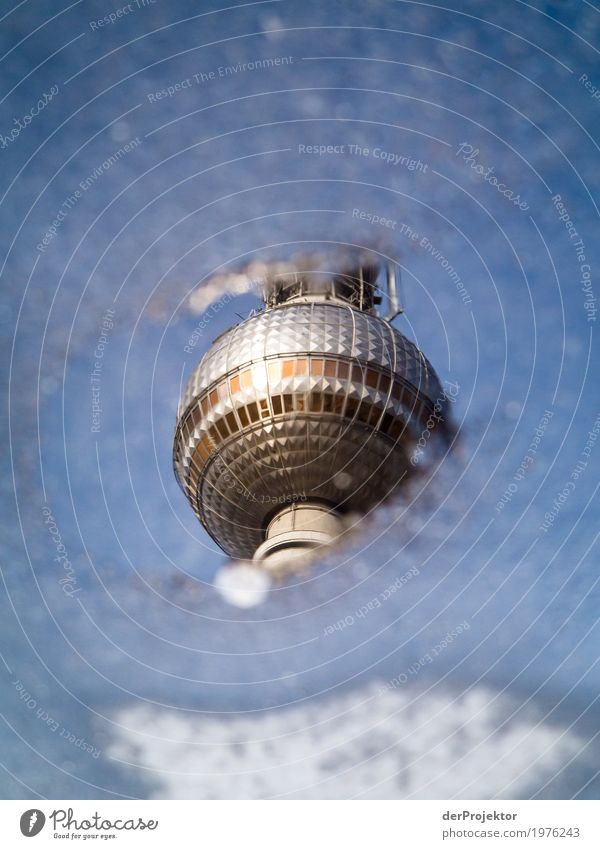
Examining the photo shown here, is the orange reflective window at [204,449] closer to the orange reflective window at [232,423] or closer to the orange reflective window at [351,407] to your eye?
the orange reflective window at [232,423]

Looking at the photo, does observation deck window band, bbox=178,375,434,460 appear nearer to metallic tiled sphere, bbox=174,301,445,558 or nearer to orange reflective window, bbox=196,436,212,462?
metallic tiled sphere, bbox=174,301,445,558

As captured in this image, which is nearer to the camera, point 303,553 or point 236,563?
point 303,553

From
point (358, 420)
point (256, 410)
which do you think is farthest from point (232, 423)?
point (358, 420)

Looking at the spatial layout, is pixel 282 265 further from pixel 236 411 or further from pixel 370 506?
pixel 370 506

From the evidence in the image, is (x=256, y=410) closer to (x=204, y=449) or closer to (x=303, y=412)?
(x=303, y=412)
